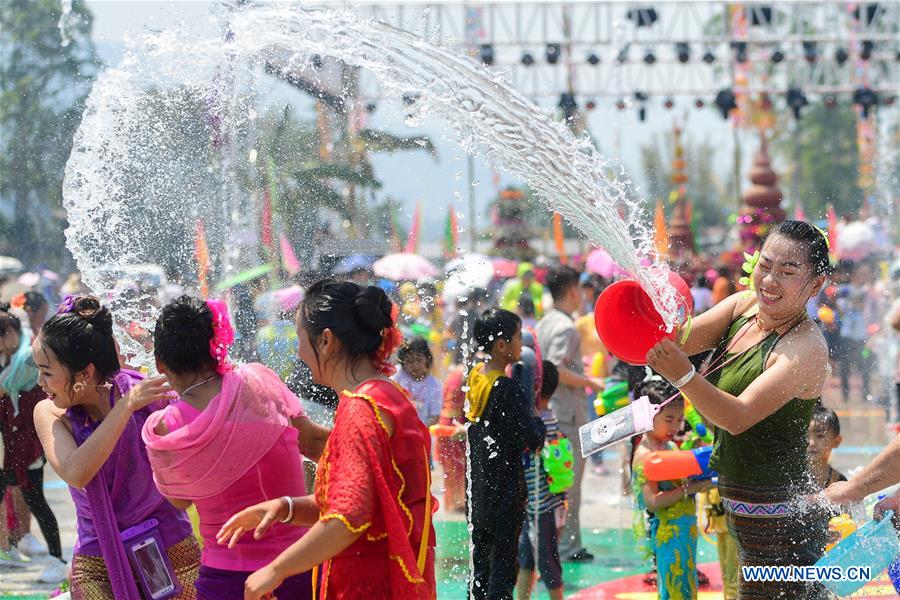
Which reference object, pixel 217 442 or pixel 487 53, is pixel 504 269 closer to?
pixel 487 53

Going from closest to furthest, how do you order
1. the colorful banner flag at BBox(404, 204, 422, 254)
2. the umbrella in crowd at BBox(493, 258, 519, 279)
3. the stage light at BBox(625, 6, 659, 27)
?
the umbrella in crowd at BBox(493, 258, 519, 279)
the colorful banner flag at BBox(404, 204, 422, 254)
the stage light at BBox(625, 6, 659, 27)

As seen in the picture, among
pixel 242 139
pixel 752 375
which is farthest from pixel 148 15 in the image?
pixel 752 375

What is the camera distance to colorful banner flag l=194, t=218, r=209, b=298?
21.8 ft

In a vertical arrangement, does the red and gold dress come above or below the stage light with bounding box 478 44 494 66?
below

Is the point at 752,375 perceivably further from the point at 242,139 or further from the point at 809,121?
the point at 809,121

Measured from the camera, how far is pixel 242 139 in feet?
23.4

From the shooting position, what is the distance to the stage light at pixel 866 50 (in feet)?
66.2

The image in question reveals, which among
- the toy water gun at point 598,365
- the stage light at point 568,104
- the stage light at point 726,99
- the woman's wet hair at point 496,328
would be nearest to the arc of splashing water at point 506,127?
the woman's wet hair at point 496,328

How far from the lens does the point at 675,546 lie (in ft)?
17.3

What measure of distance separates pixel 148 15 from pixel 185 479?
10.9 feet

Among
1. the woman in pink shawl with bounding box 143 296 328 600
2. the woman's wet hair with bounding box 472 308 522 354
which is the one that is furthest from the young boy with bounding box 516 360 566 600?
the woman in pink shawl with bounding box 143 296 328 600

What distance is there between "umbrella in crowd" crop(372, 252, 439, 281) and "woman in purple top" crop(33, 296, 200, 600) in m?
10.1

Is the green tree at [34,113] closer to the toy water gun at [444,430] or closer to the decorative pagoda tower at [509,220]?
the decorative pagoda tower at [509,220]

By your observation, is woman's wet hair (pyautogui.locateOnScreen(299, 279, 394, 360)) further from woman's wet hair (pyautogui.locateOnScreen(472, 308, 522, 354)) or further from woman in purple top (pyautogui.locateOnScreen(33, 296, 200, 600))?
woman's wet hair (pyautogui.locateOnScreen(472, 308, 522, 354))
